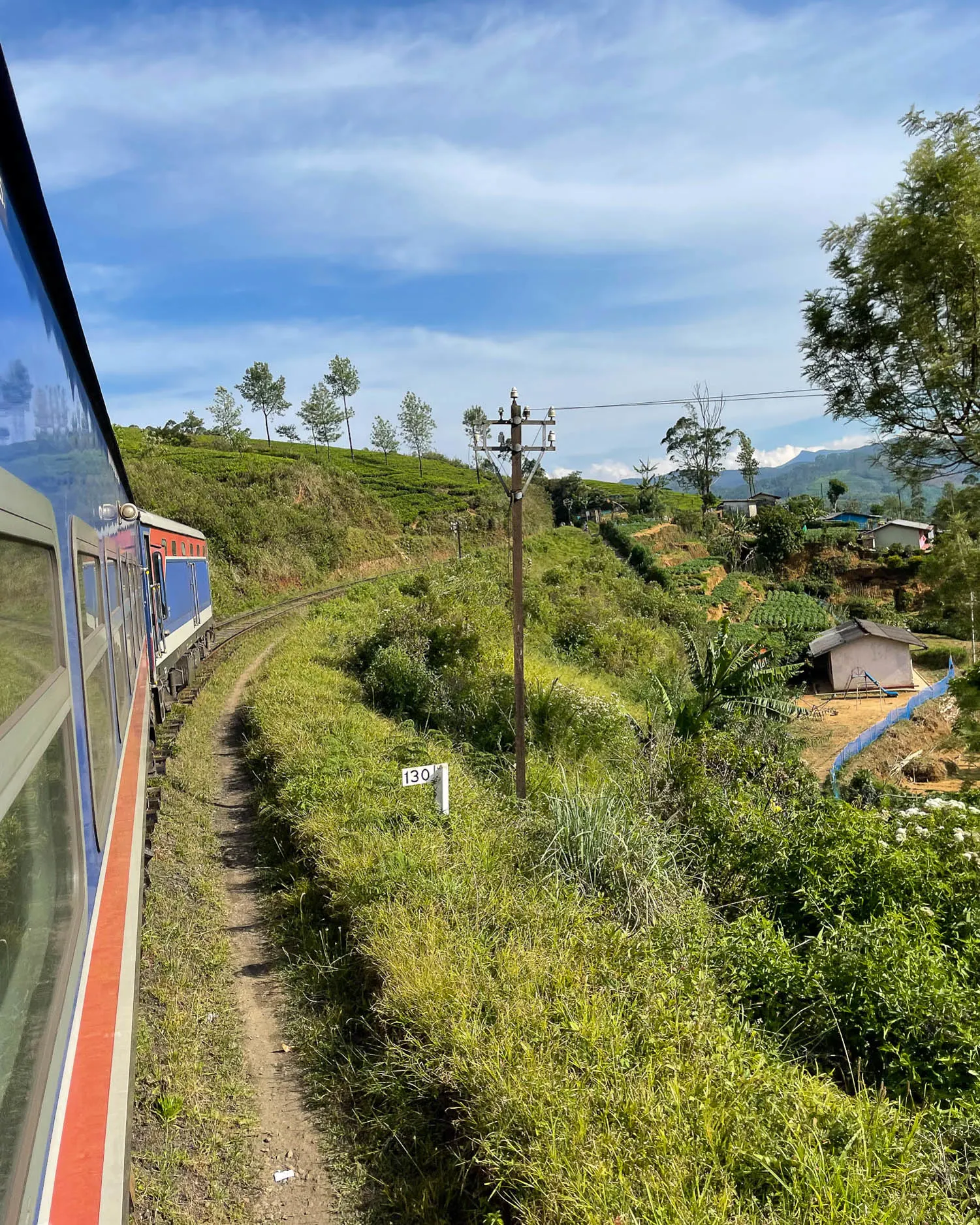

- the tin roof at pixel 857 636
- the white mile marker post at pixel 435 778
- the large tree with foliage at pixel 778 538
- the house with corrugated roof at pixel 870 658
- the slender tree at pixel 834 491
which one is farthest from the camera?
the slender tree at pixel 834 491

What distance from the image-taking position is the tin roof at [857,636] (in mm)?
27844

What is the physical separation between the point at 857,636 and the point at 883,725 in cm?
684

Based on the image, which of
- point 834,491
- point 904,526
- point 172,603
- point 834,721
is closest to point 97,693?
point 172,603

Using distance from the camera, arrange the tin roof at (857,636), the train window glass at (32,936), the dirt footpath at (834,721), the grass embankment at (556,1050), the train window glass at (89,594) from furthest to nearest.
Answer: the tin roof at (857,636) < the dirt footpath at (834,721) < the grass embankment at (556,1050) < the train window glass at (89,594) < the train window glass at (32,936)

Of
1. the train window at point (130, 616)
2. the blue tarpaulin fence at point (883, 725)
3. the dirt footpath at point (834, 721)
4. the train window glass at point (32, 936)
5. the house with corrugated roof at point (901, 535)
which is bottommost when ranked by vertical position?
the dirt footpath at point (834, 721)

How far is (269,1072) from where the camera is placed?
14.8 ft

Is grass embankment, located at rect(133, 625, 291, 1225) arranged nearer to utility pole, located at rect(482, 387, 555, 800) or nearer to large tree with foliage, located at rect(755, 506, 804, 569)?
utility pole, located at rect(482, 387, 555, 800)

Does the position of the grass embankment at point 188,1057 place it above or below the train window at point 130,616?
below

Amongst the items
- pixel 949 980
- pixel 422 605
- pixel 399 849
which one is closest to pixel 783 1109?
pixel 949 980

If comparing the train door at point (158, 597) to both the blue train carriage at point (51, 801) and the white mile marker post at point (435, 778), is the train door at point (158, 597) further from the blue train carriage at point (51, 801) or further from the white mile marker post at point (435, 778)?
the blue train carriage at point (51, 801)

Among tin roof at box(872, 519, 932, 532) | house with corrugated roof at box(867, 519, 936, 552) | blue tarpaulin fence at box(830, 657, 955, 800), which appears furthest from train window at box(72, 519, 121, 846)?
tin roof at box(872, 519, 932, 532)

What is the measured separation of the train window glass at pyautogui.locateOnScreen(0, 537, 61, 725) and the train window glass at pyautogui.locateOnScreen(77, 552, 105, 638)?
0.71 metres

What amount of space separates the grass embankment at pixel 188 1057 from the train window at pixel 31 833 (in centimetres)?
241

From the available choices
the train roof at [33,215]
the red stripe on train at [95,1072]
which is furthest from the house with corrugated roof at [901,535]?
the red stripe on train at [95,1072]
